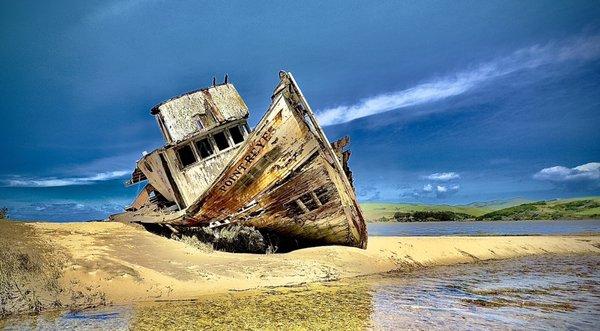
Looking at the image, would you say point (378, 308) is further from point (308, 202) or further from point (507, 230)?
point (507, 230)

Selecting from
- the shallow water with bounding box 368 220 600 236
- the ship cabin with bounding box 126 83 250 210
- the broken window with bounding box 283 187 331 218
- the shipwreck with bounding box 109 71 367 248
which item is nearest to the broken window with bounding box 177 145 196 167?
the ship cabin with bounding box 126 83 250 210

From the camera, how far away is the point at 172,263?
6.97m

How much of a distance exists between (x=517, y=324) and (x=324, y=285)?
3.04 metres

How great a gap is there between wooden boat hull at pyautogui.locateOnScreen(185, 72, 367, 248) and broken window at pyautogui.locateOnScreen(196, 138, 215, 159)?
2.87 metres

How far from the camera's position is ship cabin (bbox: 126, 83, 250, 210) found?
440 inches

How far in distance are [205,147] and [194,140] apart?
2.85 ft

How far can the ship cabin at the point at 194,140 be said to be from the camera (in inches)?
440

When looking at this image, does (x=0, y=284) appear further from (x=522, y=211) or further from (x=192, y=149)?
(x=522, y=211)

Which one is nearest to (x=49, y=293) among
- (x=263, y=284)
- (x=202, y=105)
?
(x=263, y=284)

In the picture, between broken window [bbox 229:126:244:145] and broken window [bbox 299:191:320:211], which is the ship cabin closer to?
broken window [bbox 229:126:244:145]

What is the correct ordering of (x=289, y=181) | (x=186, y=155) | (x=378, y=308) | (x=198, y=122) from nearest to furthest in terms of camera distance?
(x=378, y=308), (x=289, y=181), (x=186, y=155), (x=198, y=122)

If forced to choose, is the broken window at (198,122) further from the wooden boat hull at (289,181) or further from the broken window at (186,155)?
the wooden boat hull at (289,181)

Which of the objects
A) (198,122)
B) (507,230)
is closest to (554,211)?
(507,230)

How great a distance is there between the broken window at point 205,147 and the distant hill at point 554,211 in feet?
96.4
